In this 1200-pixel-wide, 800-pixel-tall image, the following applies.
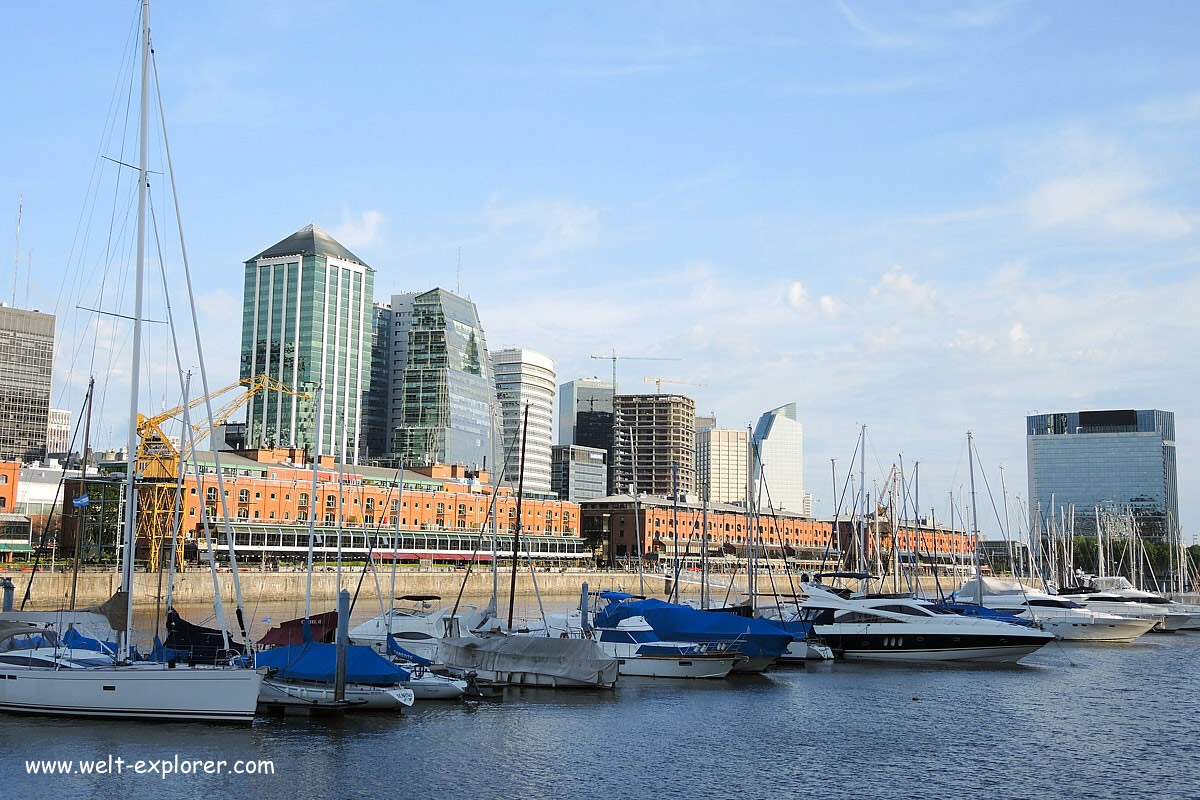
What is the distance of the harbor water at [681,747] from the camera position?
29.6 meters

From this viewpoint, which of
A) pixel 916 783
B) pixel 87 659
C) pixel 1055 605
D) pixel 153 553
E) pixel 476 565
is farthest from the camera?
pixel 476 565

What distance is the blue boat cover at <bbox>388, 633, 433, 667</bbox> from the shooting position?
46656 mm

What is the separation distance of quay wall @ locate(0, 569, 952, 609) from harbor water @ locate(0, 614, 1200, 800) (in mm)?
34445

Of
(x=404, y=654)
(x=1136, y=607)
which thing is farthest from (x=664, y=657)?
(x=1136, y=607)

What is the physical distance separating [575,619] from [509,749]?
25.3 meters

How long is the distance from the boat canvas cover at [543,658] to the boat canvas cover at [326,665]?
7.78 m

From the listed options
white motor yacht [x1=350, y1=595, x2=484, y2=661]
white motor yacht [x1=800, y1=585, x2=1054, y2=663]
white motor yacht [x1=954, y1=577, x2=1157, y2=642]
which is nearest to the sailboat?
white motor yacht [x1=350, y1=595, x2=484, y2=661]

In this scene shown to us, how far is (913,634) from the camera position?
62438 mm

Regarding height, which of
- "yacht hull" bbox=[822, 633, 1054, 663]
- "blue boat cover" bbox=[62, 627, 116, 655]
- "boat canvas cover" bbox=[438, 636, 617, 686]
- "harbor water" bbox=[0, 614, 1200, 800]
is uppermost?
"blue boat cover" bbox=[62, 627, 116, 655]

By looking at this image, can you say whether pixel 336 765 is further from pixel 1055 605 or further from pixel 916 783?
pixel 1055 605

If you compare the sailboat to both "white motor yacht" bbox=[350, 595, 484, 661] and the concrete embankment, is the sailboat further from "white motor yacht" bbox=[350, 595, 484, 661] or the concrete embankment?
the concrete embankment

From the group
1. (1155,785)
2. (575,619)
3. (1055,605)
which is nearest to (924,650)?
(575,619)

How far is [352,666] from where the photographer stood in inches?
1550

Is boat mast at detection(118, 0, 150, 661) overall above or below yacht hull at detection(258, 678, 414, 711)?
above
